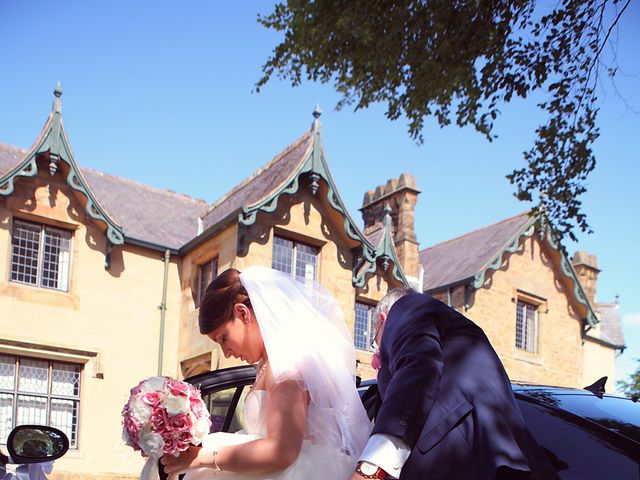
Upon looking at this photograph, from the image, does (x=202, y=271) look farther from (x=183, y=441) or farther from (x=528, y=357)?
(x=183, y=441)

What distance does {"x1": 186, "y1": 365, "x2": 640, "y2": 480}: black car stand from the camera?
2.46 m

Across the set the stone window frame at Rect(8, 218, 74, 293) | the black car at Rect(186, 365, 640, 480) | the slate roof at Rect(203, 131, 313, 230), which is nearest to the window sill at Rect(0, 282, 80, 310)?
the stone window frame at Rect(8, 218, 74, 293)

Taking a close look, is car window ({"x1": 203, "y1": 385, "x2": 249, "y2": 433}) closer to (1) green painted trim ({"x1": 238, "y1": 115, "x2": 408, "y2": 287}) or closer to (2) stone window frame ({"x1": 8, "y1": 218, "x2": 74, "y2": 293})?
(1) green painted trim ({"x1": 238, "y1": 115, "x2": 408, "y2": 287})

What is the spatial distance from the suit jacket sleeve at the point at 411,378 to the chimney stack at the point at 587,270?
87.9 ft

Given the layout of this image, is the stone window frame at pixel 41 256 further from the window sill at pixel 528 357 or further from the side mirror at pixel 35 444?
the window sill at pixel 528 357

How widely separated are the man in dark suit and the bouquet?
859mm

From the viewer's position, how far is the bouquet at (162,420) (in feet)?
8.99

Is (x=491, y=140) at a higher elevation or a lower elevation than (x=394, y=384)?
higher

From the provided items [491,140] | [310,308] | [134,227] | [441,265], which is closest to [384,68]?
[491,140]

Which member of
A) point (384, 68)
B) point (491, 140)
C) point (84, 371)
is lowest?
point (84, 371)

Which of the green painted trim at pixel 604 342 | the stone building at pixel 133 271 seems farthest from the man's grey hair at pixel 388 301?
the green painted trim at pixel 604 342

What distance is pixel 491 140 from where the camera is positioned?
9.96m

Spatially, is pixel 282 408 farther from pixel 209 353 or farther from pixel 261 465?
pixel 209 353

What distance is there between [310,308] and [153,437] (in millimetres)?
963
